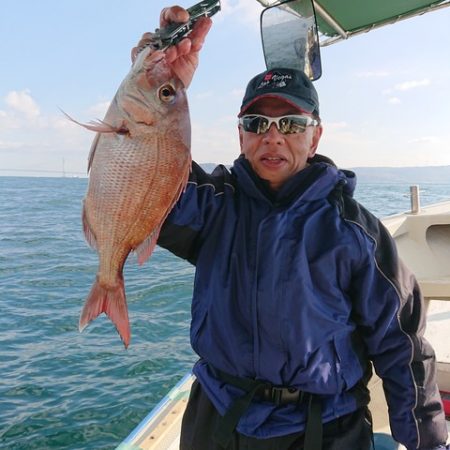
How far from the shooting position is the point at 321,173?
1.94 m

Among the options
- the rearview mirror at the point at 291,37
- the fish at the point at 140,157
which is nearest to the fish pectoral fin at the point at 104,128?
the fish at the point at 140,157

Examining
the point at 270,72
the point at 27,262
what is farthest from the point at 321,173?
the point at 27,262

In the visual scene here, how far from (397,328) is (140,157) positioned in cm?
118

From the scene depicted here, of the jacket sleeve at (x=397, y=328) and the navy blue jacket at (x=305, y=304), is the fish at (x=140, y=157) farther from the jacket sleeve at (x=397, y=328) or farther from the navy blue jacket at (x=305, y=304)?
the jacket sleeve at (x=397, y=328)

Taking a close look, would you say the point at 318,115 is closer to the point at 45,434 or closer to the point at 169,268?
the point at 45,434

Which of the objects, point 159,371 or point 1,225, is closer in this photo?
point 159,371

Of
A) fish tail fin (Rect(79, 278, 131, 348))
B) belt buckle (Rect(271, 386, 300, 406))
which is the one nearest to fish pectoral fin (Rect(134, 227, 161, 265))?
fish tail fin (Rect(79, 278, 131, 348))

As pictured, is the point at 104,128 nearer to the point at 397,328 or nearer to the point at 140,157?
the point at 140,157

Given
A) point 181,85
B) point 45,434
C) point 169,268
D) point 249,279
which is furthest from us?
point 169,268

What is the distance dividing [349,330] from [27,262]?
533 inches

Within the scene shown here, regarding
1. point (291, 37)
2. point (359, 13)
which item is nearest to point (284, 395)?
point (291, 37)

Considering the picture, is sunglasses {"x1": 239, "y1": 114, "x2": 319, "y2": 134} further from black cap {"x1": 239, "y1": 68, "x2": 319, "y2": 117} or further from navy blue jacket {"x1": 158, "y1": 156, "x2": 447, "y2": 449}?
navy blue jacket {"x1": 158, "y1": 156, "x2": 447, "y2": 449}

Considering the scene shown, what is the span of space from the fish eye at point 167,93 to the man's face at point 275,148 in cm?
44

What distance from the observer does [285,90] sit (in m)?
1.97
